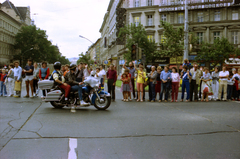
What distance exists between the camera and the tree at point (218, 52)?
Result: 121ft

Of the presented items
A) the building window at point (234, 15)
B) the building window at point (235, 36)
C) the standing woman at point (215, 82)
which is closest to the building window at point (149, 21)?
the building window at point (234, 15)

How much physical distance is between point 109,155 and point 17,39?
78.7m

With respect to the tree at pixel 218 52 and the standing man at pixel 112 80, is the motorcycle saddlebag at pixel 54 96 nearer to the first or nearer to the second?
the standing man at pixel 112 80

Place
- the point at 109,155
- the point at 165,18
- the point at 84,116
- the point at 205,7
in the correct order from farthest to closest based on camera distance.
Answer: the point at 165,18, the point at 205,7, the point at 84,116, the point at 109,155

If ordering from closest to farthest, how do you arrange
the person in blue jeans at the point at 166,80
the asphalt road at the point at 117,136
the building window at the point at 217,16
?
the asphalt road at the point at 117,136, the person in blue jeans at the point at 166,80, the building window at the point at 217,16

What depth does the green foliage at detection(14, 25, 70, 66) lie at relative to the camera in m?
76.5

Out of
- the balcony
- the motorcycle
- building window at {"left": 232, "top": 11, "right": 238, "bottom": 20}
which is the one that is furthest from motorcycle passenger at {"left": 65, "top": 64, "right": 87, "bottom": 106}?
building window at {"left": 232, "top": 11, "right": 238, "bottom": 20}

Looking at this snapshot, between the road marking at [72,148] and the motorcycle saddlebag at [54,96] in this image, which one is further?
the motorcycle saddlebag at [54,96]

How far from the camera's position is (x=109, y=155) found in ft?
14.6

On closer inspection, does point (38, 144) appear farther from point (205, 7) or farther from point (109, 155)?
point (205, 7)

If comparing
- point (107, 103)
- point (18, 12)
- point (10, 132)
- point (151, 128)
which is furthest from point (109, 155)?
point (18, 12)

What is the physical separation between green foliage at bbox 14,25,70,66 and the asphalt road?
72.0 meters

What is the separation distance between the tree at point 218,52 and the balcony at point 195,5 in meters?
7.02

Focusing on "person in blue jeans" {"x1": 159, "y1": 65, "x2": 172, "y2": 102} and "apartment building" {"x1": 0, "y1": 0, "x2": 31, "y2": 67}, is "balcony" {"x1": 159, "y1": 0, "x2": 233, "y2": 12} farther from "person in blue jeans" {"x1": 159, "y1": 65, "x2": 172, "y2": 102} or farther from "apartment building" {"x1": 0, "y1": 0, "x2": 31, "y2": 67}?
"apartment building" {"x1": 0, "y1": 0, "x2": 31, "y2": 67}
